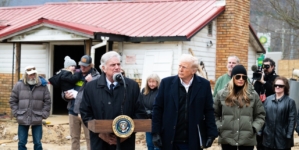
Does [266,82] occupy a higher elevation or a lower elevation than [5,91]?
higher

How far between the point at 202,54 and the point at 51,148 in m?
5.85

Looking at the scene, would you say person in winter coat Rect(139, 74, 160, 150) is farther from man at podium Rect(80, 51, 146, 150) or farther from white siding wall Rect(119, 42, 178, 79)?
white siding wall Rect(119, 42, 178, 79)

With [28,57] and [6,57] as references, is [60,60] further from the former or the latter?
[6,57]

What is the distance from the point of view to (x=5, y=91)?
57.5ft

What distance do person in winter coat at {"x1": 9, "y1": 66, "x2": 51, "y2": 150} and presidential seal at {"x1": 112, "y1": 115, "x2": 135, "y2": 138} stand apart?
434 cm

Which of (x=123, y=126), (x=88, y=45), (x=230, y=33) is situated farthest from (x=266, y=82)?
(x=230, y=33)

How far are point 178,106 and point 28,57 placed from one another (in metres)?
11.9

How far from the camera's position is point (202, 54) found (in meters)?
16.2

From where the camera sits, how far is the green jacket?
7094 mm

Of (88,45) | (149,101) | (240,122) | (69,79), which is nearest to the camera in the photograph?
(240,122)

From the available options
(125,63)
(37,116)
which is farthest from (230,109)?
(125,63)

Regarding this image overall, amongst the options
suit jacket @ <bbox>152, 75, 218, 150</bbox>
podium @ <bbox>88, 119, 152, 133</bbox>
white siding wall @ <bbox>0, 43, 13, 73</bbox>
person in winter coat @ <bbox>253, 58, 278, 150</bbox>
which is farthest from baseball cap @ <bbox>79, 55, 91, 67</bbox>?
white siding wall @ <bbox>0, 43, 13, 73</bbox>

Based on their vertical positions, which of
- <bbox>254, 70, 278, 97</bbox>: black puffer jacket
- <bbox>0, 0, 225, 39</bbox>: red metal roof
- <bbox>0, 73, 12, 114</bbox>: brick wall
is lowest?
<bbox>0, 73, 12, 114</bbox>: brick wall

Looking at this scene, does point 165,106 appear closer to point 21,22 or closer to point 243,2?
point 243,2
